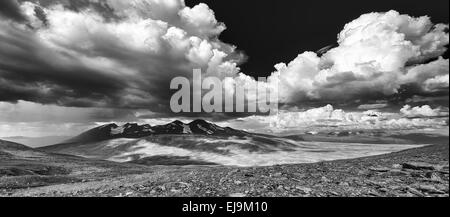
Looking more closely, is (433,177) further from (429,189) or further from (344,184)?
(344,184)

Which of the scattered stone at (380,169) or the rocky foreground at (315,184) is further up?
the scattered stone at (380,169)

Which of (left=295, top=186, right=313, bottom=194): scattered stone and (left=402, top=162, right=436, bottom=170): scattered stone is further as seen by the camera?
(left=402, top=162, right=436, bottom=170): scattered stone

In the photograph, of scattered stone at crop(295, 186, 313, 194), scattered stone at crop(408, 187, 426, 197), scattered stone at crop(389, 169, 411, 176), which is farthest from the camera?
scattered stone at crop(389, 169, 411, 176)

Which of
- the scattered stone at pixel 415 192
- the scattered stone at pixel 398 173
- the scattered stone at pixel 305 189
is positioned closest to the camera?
the scattered stone at pixel 415 192

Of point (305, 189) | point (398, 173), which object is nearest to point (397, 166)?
point (398, 173)

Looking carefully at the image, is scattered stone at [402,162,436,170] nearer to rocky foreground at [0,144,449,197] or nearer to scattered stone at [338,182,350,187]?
rocky foreground at [0,144,449,197]

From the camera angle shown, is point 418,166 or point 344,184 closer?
point 344,184

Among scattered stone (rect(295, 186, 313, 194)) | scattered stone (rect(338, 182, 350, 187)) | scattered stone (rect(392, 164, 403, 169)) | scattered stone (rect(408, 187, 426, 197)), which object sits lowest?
scattered stone (rect(408, 187, 426, 197))

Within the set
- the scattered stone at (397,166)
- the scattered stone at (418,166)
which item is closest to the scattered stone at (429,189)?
the scattered stone at (418,166)

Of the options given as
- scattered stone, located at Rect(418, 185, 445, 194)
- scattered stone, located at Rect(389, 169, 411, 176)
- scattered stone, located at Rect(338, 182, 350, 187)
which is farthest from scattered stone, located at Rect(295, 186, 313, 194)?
scattered stone, located at Rect(389, 169, 411, 176)

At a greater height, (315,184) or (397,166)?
(397,166)

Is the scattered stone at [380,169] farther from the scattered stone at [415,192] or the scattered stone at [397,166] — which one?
the scattered stone at [415,192]
